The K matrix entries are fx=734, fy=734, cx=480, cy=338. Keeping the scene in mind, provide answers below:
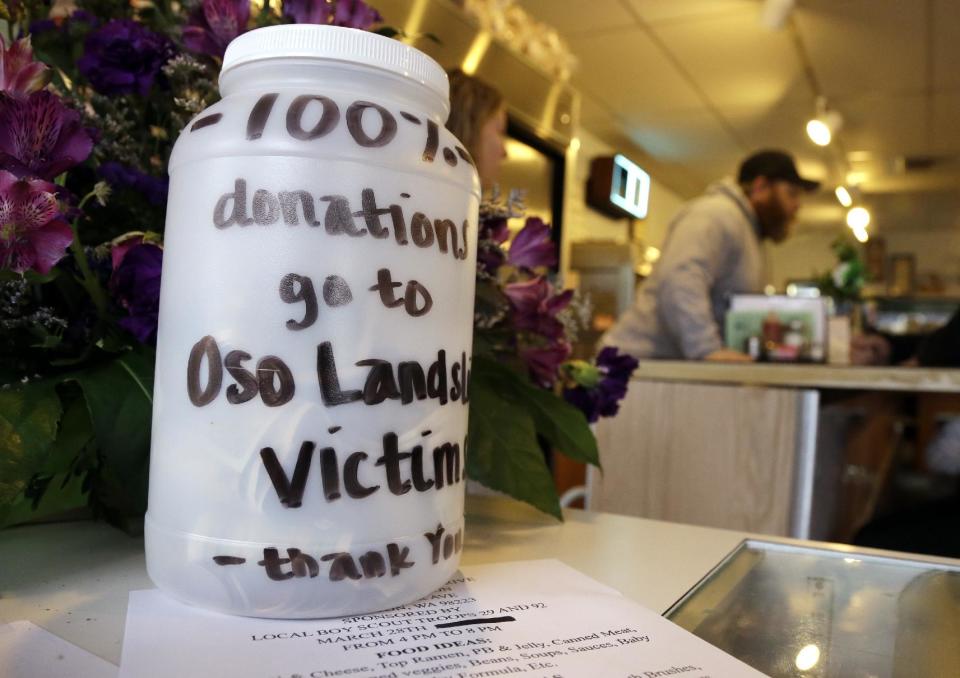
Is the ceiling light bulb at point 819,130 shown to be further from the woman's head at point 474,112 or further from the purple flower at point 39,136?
the purple flower at point 39,136

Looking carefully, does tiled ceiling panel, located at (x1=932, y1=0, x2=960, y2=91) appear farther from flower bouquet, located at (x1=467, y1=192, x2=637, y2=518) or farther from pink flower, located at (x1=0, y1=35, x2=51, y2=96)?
pink flower, located at (x1=0, y1=35, x2=51, y2=96)

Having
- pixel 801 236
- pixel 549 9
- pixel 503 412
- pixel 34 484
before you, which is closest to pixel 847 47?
pixel 549 9

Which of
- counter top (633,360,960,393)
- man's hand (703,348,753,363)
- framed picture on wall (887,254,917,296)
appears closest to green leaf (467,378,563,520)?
counter top (633,360,960,393)

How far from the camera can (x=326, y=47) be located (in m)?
0.26

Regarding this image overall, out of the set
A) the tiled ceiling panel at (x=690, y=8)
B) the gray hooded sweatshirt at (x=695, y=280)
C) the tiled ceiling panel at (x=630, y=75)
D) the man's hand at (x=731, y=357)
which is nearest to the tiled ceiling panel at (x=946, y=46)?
the tiled ceiling panel at (x=690, y=8)

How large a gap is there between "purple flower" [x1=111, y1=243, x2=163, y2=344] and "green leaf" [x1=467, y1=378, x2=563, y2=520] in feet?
0.55

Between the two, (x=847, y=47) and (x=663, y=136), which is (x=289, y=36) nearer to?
(x=847, y=47)

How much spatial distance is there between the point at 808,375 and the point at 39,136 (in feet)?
3.30

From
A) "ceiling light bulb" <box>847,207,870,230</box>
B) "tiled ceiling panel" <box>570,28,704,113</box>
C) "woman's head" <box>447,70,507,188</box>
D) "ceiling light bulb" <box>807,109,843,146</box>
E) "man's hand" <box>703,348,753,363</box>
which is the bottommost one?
"man's hand" <box>703,348,753,363</box>

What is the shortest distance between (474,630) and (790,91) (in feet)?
11.9

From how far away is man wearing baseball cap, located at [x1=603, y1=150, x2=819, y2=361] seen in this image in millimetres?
1702

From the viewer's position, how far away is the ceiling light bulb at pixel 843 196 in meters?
4.96

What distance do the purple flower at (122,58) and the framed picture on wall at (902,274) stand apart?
23.3ft

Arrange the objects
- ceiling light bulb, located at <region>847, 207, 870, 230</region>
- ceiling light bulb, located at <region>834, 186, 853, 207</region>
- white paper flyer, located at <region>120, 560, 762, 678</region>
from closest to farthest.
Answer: white paper flyer, located at <region>120, 560, 762, 678</region>, ceiling light bulb, located at <region>834, 186, 853, 207</region>, ceiling light bulb, located at <region>847, 207, 870, 230</region>
